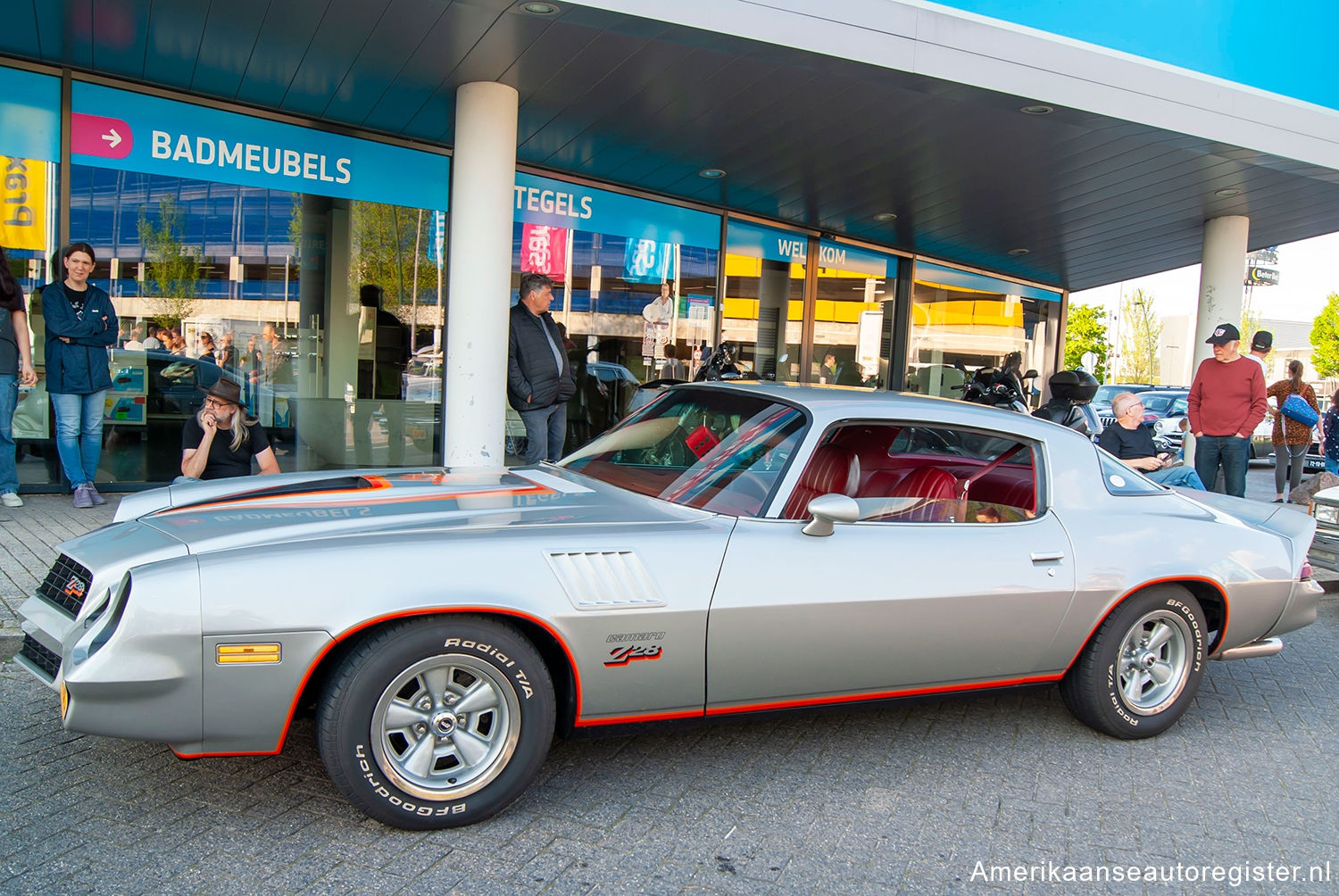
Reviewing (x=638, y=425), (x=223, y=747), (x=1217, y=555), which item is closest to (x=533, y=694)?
(x=223, y=747)

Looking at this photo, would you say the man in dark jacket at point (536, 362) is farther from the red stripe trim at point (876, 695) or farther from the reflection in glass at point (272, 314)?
the red stripe trim at point (876, 695)

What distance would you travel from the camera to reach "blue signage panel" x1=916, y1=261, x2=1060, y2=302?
15.5m

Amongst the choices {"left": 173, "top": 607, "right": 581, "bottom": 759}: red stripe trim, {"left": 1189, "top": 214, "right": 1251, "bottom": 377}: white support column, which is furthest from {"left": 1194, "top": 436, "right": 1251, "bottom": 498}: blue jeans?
{"left": 173, "top": 607, "right": 581, "bottom": 759}: red stripe trim

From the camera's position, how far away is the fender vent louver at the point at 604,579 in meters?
3.05

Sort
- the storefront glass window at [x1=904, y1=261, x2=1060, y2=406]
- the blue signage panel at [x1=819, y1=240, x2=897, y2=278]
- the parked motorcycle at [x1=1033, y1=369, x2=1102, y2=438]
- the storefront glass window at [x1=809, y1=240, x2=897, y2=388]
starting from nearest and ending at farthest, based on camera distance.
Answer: the parked motorcycle at [x1=1033, y1=369, x2=1102, y2=438]
the blue signage panel at [x1=819, y1=240, x2=897, y2=278]
the storefront glass window at [x1=809, y1=240, x2=897, y2=388]
the storefront glass window at [x1=904, y1=261, x2=1060, y2=406]

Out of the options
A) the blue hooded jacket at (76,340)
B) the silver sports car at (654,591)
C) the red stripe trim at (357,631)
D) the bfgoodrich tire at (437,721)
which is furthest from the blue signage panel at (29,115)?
the bfgoodrich tire at (437,721)

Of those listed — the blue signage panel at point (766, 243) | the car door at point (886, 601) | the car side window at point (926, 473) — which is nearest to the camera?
the car door at point (886, 601)

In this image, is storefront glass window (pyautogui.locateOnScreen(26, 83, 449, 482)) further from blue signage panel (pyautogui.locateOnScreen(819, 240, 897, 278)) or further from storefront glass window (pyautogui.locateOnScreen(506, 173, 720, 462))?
blue signage panel (pyautogui.locateOnScreen(819, 240, 897, 278))

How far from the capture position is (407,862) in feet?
9.09

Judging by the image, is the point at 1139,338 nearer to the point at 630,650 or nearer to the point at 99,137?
the point at 99,137

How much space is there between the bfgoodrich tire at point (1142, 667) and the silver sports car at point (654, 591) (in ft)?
0.04

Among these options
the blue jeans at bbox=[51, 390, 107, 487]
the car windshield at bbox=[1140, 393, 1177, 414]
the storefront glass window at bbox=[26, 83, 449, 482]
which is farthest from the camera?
the car windshield at bbox=[1140, 393, 1177, 414]

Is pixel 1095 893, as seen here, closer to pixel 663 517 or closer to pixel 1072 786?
pixel 1072 786

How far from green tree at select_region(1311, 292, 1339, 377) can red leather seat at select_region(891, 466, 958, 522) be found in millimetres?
69291
